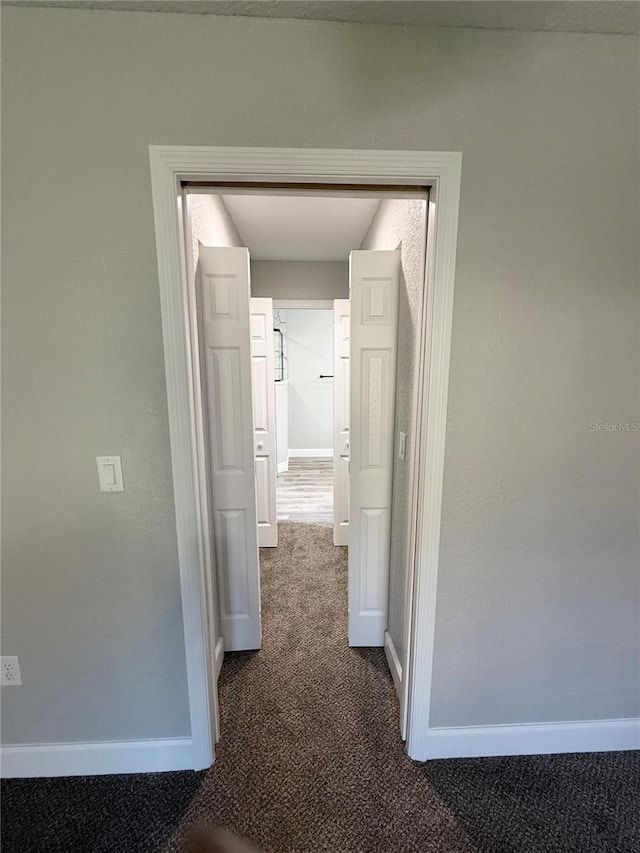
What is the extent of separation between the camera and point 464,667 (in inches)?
52.0

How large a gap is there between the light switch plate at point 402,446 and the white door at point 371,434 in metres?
0.13

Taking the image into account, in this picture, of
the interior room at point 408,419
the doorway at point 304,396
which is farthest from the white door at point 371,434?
the doorway at point 304,396

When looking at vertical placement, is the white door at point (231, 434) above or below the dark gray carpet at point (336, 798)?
above

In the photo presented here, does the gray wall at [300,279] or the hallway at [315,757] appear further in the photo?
the gray wall at [300,279]

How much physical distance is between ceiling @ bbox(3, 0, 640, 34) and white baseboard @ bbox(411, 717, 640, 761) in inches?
94.0

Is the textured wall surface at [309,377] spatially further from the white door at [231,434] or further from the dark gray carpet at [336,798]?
the dark gray carpet at [336,798]

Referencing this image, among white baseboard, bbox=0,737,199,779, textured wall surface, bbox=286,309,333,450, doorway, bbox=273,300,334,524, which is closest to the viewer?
white baseboard, bbox=0,737,199,779

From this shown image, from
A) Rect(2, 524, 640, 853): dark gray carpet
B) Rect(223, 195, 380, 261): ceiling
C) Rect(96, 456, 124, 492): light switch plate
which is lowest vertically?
Rect(2, 524, 640, 853): dark gray carpet

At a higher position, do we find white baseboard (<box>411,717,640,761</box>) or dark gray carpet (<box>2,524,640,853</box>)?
white baseboard (<box>411,717,640,761</box>)

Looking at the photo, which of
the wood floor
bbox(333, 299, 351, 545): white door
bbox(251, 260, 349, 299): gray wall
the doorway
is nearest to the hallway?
bbox(333, 299, 351, 545): white door

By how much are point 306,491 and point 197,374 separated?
3412 mm

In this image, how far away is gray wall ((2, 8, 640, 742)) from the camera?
100cm

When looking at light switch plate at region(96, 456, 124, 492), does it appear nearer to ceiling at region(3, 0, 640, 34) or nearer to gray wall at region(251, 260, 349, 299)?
ceiling at region(3, 0, 640, 34)

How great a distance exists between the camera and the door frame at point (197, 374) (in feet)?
3.40
